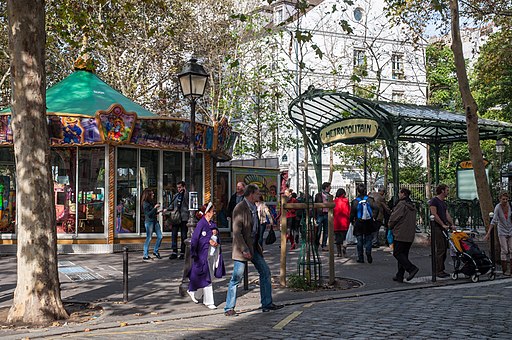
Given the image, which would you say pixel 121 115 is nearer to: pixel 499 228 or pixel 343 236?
pixel 343 236

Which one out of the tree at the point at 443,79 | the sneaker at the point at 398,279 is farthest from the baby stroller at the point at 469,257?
the tree at the point at 443,79

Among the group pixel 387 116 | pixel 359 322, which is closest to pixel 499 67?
pixel 387 116

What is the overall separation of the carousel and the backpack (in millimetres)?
6125

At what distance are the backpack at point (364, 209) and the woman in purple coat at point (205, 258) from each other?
5.57 metres

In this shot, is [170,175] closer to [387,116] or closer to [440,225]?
[387,116]

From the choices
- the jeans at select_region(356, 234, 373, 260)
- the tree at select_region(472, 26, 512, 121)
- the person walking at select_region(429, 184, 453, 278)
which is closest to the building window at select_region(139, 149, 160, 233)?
the jeans at select_region(356, 234, 373, 260)

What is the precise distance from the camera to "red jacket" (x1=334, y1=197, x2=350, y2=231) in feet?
46.9

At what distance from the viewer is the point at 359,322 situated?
7410 millimetres

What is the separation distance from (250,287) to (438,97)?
37706 millimetres

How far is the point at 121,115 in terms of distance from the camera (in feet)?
54.1

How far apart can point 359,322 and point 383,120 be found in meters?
10.1

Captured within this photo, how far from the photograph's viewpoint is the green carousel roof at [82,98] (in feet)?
57.1

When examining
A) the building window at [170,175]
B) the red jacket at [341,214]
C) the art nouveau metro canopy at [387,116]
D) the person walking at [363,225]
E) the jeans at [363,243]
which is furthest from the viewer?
the building window at [170,175]

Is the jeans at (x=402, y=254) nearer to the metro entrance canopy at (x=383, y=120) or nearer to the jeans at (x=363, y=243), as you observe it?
the jeans at (x=363, y=243)
